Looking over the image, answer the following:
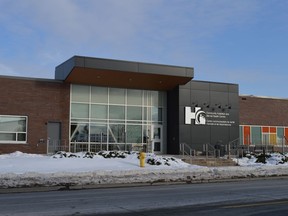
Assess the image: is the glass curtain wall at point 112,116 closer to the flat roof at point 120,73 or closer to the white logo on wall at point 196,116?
the flat roof at point 120,73

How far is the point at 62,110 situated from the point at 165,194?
1882 centimetres

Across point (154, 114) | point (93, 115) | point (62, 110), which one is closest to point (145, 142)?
point (154, 114)

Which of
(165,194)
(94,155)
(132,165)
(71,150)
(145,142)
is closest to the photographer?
(165,194)

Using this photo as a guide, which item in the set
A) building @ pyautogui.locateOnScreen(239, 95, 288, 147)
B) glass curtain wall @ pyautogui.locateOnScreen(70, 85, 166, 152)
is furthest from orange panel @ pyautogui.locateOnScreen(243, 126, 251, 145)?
glass curtain wall @ pyautogui.locateOnScreen(70, 85, 166, 152)

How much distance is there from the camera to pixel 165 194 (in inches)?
558

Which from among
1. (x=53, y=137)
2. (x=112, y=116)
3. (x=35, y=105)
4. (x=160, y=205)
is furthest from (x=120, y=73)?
(x=160, y=205)

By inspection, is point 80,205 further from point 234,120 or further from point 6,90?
point 234,120

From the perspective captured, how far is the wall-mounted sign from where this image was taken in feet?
112

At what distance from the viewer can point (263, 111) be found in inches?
1551

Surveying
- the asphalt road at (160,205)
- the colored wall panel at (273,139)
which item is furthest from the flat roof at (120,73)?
the asphalt road at (160,205)

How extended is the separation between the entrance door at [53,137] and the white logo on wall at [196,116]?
10.2 metres

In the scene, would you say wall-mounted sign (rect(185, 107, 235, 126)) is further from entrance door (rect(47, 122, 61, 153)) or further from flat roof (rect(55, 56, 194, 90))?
entrance door (rect(47, 122, 61, 153))

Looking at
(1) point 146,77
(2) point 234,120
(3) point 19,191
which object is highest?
(1) point 146,77

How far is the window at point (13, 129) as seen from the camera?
29.8m
